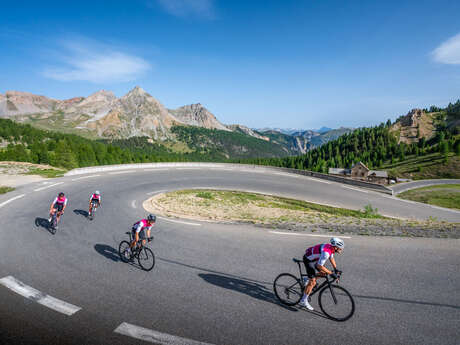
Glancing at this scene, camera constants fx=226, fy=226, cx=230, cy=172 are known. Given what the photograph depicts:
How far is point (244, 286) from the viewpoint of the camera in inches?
262

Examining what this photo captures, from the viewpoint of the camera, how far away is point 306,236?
10.7 m

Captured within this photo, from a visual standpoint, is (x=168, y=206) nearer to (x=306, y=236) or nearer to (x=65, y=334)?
(x=306, y=236)

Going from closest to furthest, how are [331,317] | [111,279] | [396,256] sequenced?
[331,317], [111,279], [396,256]

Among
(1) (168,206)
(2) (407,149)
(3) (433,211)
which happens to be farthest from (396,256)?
(2) (407,149)

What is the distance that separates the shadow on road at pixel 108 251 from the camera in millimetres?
8583

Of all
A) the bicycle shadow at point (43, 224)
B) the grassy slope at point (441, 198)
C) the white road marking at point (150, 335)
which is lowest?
the grassy slope at point (441, 198)

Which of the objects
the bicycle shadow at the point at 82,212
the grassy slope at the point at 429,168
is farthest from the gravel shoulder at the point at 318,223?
the grassy slope at the point at 429,168

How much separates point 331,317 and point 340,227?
6.97 metres

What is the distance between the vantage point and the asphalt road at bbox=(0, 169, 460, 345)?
4.84 metres

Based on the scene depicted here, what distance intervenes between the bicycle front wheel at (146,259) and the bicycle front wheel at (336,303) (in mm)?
5297

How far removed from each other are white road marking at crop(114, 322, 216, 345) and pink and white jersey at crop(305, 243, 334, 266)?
320cm

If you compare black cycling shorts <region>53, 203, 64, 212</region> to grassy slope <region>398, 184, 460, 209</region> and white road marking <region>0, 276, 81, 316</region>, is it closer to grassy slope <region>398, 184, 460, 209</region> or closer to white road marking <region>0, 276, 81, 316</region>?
white road marking <region>0, 276, 81, 316</region>

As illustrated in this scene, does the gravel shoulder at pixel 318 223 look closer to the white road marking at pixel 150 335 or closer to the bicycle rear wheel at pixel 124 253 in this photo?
the bicycle rear wheel at pixel 124 253

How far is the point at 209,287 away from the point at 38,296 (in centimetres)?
454
